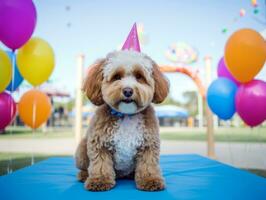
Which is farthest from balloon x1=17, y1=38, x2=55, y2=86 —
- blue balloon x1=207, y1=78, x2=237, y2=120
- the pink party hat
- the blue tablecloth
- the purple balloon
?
the purple balloon

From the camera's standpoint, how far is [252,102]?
401cm

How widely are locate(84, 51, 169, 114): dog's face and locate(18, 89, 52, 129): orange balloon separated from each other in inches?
98.5

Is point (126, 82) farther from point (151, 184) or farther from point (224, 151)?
point (224, 151)

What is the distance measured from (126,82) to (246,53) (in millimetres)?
2496

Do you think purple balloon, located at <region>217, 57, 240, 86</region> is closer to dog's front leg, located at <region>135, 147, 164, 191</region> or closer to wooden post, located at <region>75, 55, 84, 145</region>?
wooden post, located at <region>75, 55, 84, 145</region>

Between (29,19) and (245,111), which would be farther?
(245,111)

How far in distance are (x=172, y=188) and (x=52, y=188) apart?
39.8 inches

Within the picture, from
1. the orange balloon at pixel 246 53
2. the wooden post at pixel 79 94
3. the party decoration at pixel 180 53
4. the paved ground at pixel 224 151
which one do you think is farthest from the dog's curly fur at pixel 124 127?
the party decoration at pixel 180 53

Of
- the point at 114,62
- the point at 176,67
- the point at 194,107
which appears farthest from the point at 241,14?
the point at 194,107

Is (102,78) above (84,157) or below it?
above

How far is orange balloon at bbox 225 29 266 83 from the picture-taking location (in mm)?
3922

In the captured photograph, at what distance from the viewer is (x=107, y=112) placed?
8.09ft

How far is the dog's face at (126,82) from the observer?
7.01 ft

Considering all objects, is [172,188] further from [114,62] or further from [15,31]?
[15,31]
